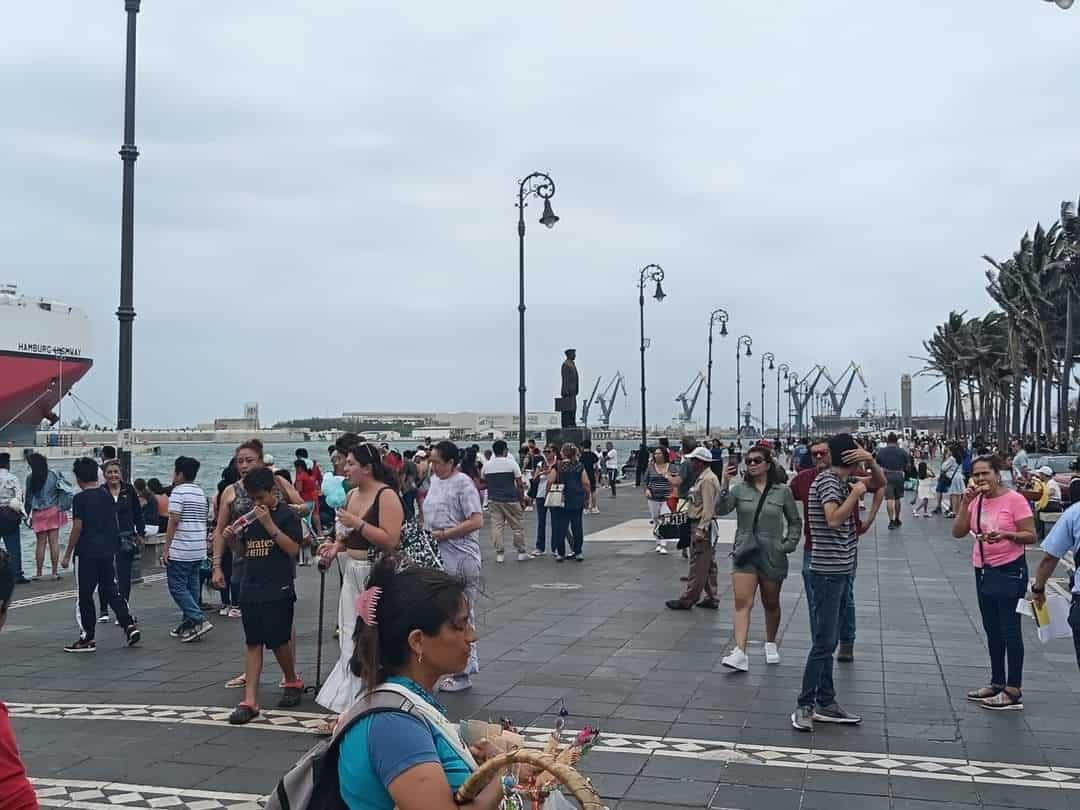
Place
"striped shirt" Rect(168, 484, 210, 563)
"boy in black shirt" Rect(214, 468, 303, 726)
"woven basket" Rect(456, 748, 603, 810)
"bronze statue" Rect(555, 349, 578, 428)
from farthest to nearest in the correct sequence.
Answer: "bronze statue" Rect(555, 349, 578, 428), "striped shirt" Rect(168, 484, 210, 563), "boy in black shirt" Rect(214, 468, 303, 726), "woven basket" Rect(456, 748, 603, 810)

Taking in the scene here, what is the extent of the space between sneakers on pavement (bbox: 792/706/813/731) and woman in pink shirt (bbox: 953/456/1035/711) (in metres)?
1.44

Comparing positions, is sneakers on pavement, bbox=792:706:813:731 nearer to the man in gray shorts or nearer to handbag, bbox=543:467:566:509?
handbag, bbox=543:467:566:509

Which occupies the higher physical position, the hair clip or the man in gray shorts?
the hair clip

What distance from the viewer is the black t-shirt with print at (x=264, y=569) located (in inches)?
275

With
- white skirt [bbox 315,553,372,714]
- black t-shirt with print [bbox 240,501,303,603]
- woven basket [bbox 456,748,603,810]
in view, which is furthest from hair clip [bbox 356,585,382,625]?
black t-shirt with print [bbox 240,501,303,603]

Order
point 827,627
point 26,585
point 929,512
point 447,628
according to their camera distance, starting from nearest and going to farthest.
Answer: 1. point 447,628
2. point 827,627
3. point 26,585
4. point 929,512

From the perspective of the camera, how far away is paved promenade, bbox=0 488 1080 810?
540 centimetres

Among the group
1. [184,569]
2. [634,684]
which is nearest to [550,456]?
[184,569]

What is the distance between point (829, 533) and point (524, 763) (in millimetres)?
4781

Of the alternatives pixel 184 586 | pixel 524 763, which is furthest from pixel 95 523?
pixel 524 763

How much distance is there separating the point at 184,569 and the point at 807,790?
6.35 m

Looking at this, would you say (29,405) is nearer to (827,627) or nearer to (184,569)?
(184,569)

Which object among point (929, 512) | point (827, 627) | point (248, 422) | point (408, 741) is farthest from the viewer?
point (248, 422)

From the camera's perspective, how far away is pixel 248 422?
154 metres
